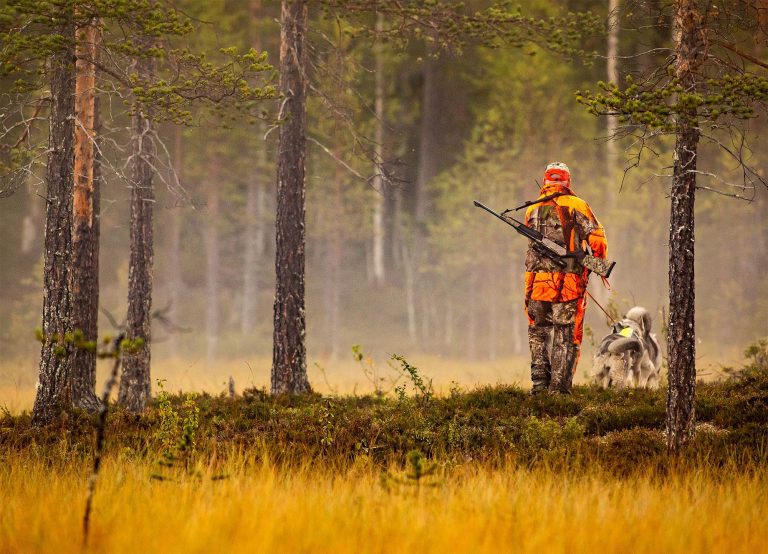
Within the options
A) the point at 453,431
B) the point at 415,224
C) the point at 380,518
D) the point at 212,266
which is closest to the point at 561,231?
the point at 453,431

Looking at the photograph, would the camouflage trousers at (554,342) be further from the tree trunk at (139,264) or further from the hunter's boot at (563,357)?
the tree trunk at (139,264)

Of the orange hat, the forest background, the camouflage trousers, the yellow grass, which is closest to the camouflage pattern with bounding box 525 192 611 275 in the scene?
the orange hat

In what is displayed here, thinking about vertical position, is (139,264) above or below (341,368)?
above

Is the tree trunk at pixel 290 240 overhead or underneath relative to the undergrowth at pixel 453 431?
overhead

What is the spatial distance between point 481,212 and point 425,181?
2.99 metres

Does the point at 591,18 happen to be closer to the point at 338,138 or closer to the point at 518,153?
the point at 338,138

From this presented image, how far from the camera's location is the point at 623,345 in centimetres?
1316

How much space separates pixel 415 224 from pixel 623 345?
2404 cm

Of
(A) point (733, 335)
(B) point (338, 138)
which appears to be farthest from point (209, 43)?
(A) point (733, 335)

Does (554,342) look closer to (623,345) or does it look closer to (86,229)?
(623,345)

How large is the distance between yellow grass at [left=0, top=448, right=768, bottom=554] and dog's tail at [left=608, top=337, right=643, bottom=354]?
5.75 meters

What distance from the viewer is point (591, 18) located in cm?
1366

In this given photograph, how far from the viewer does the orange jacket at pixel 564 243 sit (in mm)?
11859

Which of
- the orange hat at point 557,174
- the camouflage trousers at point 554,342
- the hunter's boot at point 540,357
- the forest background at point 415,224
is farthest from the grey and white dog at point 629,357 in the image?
the forest background at point 415,224
